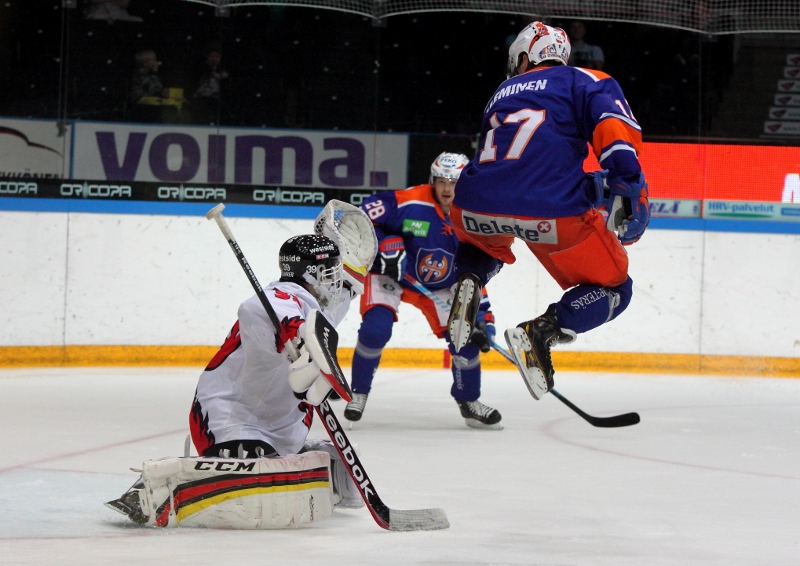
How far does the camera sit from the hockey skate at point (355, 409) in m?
4.85

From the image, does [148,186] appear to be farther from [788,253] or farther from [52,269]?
[788,253]

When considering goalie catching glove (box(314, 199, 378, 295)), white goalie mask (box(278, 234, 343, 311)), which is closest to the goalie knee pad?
white goalie mask (box(278, 234, 343, 311))

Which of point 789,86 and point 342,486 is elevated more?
point 789,86

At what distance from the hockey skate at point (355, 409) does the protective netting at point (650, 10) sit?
361 centimetres

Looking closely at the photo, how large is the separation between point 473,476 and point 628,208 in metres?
1.14

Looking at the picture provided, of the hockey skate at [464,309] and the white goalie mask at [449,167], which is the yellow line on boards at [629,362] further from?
the hockey skate at [464,309]

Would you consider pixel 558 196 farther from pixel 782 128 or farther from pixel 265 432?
pixel 782 128

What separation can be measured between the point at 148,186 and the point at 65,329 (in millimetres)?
1040

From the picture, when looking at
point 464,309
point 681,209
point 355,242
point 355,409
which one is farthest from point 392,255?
point 681,209

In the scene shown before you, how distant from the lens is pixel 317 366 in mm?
2561

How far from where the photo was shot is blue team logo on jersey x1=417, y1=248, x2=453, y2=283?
17.0 feet

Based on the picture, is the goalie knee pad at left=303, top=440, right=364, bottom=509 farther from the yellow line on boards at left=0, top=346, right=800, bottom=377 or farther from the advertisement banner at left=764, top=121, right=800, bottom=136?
the advertisement banner at left=764, top=121, right=800, bottom=136

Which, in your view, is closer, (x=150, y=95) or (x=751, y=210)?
(x=150, y=95)

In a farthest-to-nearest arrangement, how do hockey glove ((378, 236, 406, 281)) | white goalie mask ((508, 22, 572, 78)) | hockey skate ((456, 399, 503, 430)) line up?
hockey glove ((378, 236, 406, 281))
hockey skate ((456, 399, 503, 430))
white goalie mask ((508, 22, 572, 78))
